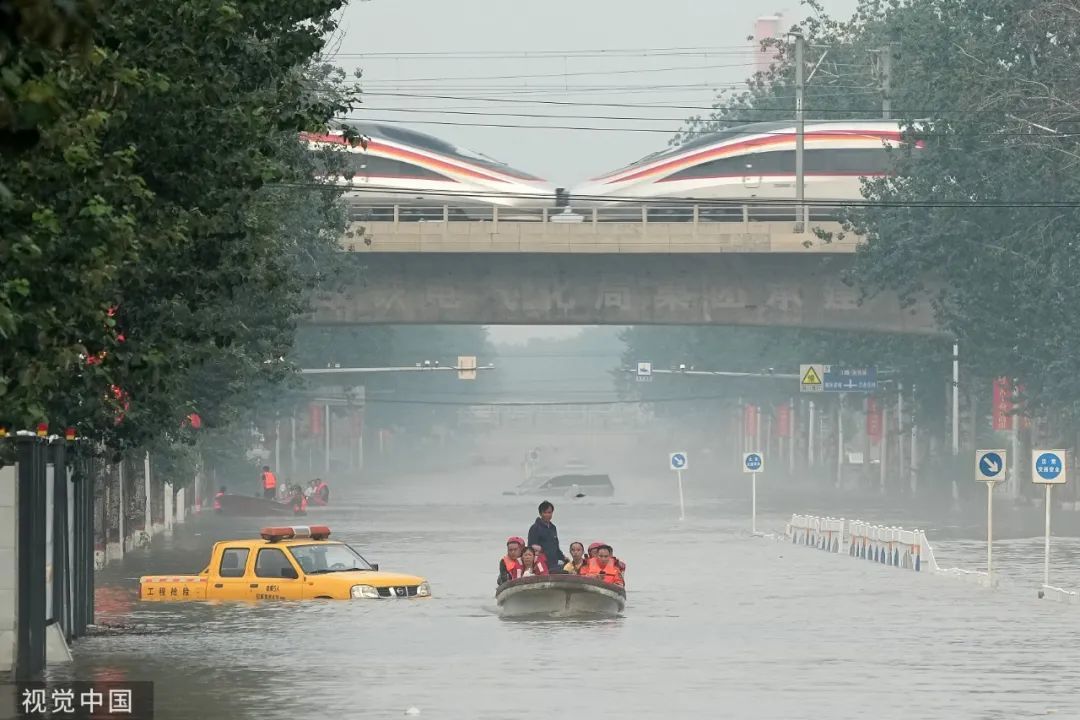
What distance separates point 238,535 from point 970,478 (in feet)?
114

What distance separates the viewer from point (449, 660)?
23.5m

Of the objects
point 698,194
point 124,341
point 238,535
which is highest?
point 698,194

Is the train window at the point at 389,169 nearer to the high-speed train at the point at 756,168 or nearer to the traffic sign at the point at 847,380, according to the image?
the high-speed train at the point at 756,168

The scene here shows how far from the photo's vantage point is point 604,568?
30.6m

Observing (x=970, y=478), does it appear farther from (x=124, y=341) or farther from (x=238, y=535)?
(x=124, y=341)

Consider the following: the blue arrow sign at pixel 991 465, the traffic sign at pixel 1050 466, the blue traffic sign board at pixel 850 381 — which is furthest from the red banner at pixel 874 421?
the traffic sign at pixel 1050 466

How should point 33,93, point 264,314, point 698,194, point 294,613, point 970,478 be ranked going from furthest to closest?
point 970,478 < point 698,194 < point 264,314 < point 294,613 < point 33,93

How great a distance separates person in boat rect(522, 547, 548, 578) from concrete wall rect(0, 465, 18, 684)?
1050 cm

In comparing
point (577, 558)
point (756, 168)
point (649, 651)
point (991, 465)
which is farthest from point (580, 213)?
point (649, 651)

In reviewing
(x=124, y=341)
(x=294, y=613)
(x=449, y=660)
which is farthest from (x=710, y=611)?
(x=124, y=341)

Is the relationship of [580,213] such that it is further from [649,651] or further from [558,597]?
[649,651]

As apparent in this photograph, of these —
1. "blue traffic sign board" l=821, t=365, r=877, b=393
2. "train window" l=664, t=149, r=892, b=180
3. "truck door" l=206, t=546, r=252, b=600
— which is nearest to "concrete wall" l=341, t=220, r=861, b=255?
"train window" l=664, t=149, r=892, b=180

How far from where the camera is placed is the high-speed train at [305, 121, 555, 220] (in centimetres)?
6531

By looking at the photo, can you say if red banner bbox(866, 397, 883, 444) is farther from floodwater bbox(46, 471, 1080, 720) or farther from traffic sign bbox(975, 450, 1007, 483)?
traffic sign bbox(975, 450, 1007, 483)
